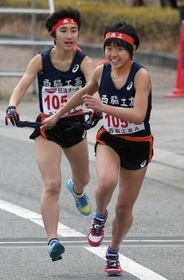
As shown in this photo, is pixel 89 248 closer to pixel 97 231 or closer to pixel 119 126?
pixel 97 231

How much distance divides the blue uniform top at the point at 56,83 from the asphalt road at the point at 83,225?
1.17 metres

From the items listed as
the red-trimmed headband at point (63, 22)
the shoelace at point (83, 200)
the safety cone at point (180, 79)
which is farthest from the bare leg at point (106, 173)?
the safety cone at point (180, 79)

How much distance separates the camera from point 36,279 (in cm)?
763

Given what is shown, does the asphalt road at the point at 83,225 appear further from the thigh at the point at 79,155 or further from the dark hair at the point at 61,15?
the dark hair at the point at 61,15

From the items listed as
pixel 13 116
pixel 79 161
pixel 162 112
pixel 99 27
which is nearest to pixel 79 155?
pixel 79 161

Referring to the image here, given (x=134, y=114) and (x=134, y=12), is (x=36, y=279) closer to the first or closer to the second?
(x=134, y=114)

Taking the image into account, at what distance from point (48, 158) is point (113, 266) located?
96cm

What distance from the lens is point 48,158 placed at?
8.09m

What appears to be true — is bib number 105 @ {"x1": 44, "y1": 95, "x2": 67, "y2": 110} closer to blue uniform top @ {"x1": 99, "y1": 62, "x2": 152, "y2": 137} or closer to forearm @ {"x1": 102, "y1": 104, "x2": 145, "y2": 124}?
blue uniform top @ {"x1": 99, "y1": 62, "x2": 152, "y2": 137}

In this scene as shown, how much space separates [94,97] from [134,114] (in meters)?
0.37

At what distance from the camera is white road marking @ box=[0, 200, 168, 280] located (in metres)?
7.79

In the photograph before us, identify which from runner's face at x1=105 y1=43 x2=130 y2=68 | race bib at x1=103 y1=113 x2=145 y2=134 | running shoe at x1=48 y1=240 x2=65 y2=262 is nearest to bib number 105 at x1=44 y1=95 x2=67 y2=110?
race bib at x1=103 y1=113 x2=145 y2=134

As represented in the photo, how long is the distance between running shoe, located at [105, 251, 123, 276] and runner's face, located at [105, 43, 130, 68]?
4.58 ft

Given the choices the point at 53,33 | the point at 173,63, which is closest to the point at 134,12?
the point at 173,63
